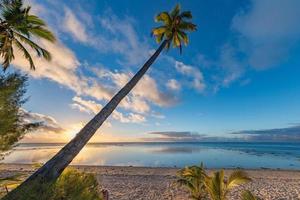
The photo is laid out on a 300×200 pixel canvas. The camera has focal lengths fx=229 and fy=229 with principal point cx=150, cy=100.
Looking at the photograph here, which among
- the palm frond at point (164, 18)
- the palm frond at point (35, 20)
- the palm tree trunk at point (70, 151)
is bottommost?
the palm tree trunk at point (70, 151)

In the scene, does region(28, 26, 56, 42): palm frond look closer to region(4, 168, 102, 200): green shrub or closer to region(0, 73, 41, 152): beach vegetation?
region(0, 73, 41, 152): beach vegetation

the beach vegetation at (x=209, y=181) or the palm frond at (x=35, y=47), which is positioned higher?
the palm frond at (x=35, y=47)

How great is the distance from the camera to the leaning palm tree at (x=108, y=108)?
5.84 m

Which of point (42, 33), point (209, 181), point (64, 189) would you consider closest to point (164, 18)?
point (42, 33)

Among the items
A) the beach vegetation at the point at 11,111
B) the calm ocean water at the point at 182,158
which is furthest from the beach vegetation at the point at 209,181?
the calm ocean water at the point at 182,158

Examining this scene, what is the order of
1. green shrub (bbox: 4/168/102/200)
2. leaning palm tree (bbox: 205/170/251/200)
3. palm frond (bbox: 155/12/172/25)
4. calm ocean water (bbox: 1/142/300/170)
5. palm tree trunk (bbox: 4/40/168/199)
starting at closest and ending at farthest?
green shrub (bbox: 4/168/102/200) < palm tree trunk (bbox: 4/40/168/199) < leaning palm tree (bbox: 205/170/251/200) < palm frond (bbox: 155/12/172/25) < calm ocean water (bbox: 1/142/300/170)

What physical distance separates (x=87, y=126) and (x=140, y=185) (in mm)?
10609

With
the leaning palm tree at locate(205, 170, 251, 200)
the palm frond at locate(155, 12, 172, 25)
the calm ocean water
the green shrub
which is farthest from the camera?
the calm ocean water

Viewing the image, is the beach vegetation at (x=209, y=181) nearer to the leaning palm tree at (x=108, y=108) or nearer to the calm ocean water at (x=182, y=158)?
the leaning palm tree at (x=108, y=108)

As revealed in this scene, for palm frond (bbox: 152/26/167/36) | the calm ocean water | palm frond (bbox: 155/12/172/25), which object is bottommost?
the calm ocean water

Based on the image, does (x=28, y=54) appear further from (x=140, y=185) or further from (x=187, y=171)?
(x=140, y=185)

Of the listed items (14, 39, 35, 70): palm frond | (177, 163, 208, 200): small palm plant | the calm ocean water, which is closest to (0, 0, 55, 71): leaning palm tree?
(14, 39, 35, 70): palm frond

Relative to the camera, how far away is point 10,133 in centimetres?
688

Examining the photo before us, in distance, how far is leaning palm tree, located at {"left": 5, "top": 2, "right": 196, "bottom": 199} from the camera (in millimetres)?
5840
